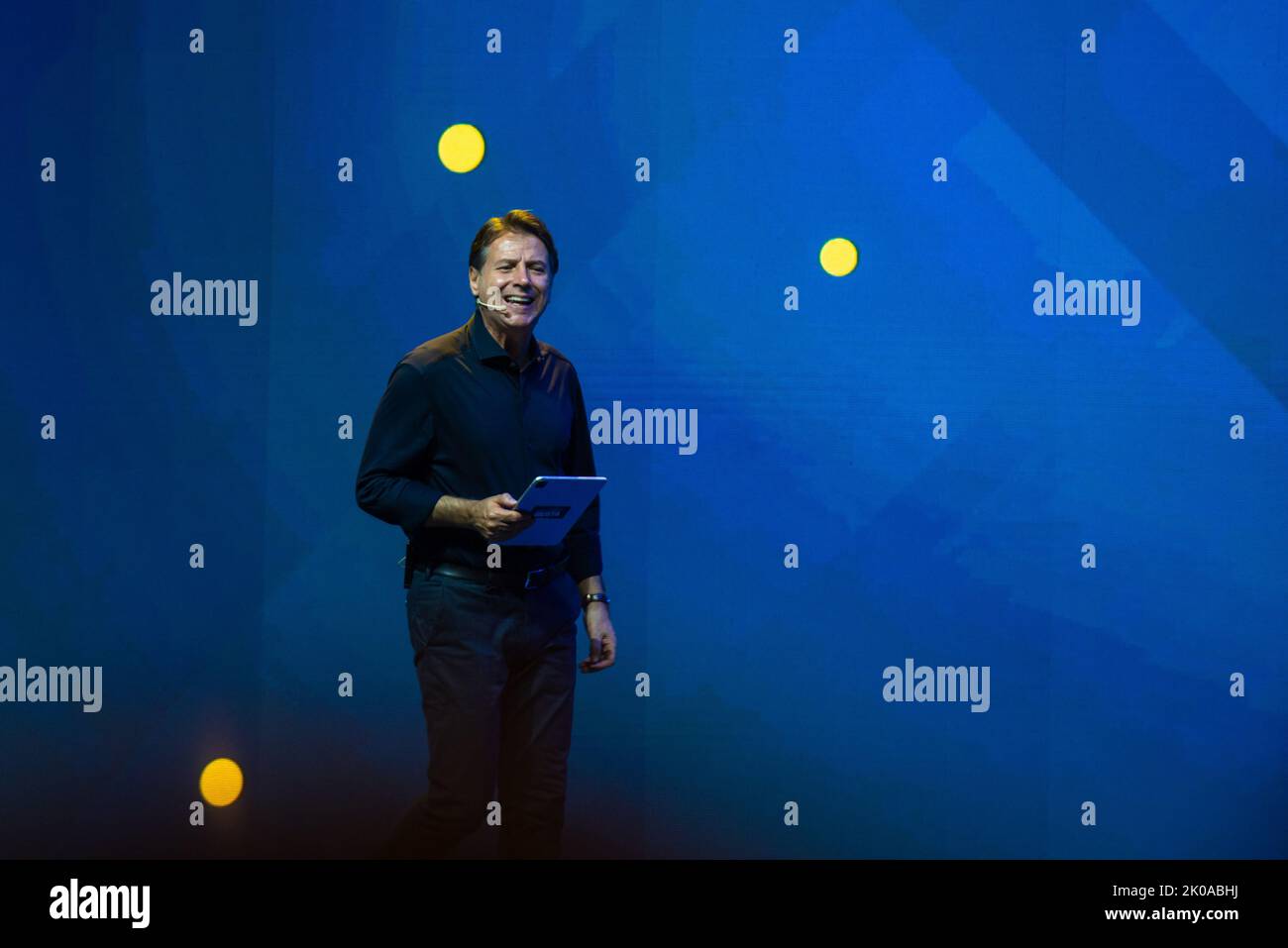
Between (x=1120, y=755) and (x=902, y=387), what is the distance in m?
1.25

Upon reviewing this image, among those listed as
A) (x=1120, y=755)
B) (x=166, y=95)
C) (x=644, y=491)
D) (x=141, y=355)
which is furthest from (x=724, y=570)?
(x=166, y=95)

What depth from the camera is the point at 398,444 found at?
3.38 metres

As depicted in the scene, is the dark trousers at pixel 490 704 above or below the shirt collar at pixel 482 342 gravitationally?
below

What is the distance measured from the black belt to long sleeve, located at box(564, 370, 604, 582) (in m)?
0.14

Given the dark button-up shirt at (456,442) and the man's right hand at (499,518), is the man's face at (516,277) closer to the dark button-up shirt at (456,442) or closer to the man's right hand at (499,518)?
the dark button-up shirt at (456,442)

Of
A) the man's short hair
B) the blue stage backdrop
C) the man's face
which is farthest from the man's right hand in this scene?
the blue stage backdrop

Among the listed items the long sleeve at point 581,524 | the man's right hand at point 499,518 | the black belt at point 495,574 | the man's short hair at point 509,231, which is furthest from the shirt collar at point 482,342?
the black belt at point 495,574

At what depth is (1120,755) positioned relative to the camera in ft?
13.5

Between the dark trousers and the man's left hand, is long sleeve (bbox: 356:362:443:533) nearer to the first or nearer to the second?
the dark trousers

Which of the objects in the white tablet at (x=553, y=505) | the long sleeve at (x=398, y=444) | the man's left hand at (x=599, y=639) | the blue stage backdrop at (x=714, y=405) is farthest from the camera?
the blue stage backdrop at (x=714, y=405)

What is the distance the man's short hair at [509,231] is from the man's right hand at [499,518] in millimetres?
621

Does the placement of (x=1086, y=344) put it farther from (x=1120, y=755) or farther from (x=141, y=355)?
(x=141, y=355)

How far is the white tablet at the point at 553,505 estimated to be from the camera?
3.15m

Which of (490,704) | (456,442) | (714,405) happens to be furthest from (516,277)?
(490,704)
